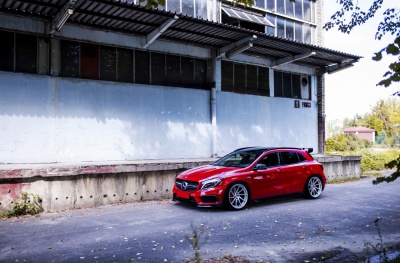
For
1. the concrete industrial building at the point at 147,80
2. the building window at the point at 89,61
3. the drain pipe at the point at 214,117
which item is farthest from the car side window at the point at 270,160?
the building window at the point at 89,61

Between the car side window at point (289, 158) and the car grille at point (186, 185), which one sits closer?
the car grille at point (186, 185)

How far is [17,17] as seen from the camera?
11539 millimetres

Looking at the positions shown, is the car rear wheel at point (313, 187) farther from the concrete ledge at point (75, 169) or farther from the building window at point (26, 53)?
the building window at point (26, 53)

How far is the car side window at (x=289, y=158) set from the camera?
10393 mm

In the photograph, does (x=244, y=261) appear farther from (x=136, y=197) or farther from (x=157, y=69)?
(x=157, y=69)

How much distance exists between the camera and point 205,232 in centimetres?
707

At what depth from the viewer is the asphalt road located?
224 inches

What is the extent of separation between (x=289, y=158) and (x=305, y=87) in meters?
10.1

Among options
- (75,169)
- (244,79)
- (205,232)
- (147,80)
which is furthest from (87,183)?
(244,79)

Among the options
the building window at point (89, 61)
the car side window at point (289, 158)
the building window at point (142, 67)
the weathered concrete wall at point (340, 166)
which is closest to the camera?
the car side window at point (289, 158)

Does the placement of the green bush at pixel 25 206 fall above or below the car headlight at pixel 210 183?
below

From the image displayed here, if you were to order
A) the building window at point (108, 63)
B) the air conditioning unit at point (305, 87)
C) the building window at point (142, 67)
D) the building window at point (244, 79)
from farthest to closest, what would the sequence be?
the air conditioning unit at point (305, 87)
the building window at point (244, 79)
the building window at point (142, 67)
the building window at point (108, 63)

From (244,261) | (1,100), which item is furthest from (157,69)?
(244,261)

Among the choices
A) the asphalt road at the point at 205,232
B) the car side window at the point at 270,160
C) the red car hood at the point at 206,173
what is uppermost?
the car side window at the point at 270,160
